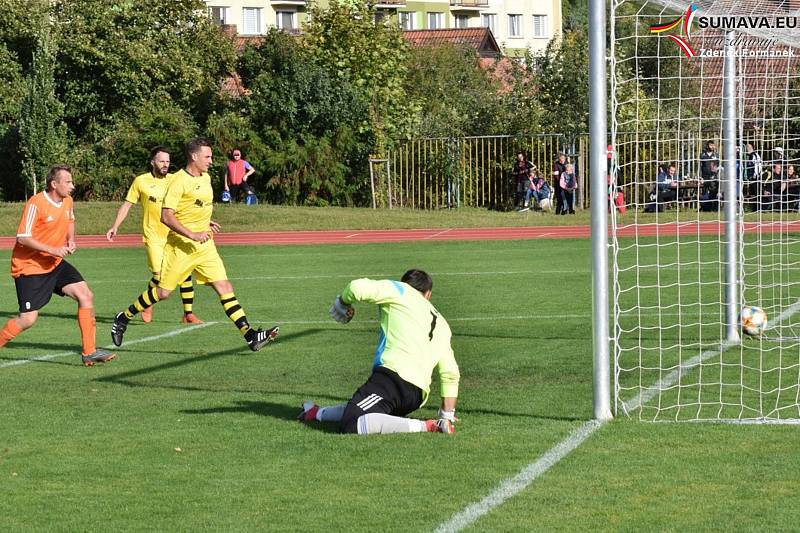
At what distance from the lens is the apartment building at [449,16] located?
85.4m

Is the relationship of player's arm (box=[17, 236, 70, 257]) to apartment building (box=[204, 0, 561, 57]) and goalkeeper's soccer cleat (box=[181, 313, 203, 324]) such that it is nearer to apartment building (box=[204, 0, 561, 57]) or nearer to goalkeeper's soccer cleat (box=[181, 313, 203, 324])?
goalkeeper's soccer cleat (box=[181, 313, 203, 324])

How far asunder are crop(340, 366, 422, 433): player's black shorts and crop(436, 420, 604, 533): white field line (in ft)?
3.30

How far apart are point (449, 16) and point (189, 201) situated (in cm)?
8154

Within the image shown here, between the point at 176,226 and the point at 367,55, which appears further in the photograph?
the point at 367,55

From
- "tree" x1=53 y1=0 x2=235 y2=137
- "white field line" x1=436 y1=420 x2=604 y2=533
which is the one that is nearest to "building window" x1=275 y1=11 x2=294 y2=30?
"tree" x1=53 y1=0 x2=235 y2=137

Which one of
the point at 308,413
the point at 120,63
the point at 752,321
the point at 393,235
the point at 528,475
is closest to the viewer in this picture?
the point at 528,475

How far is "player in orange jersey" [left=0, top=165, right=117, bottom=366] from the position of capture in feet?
37.8

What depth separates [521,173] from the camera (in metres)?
36.8

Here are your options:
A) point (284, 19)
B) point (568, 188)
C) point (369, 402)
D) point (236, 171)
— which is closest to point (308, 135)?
point (236, 171)

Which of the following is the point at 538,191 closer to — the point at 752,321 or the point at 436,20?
the point at 752,321

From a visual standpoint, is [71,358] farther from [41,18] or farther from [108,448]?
[41,18]

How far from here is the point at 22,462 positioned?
7633 mm

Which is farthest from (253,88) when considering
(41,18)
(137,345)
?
(137,345)

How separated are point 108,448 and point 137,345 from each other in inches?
206
